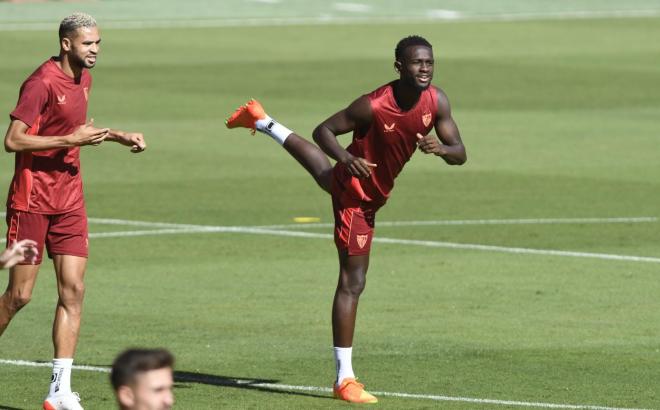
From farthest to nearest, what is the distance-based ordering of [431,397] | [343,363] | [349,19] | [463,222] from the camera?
[349,19] → [463,222] → [343,363] → [431,397]

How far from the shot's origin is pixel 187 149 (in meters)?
27.5

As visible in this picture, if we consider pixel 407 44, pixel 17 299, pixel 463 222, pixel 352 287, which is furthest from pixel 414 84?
pixel 463 222

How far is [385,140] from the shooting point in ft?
40.7

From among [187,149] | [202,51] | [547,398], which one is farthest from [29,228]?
[202,51]

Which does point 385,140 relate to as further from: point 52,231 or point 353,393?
point 52,231

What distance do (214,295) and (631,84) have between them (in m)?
22.5

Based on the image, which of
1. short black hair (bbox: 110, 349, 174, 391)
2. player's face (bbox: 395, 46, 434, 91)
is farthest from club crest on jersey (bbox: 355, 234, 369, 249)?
short black hair (bbox: 110, 349, 174, 391)

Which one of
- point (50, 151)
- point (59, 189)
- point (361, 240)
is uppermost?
point (50, 151)

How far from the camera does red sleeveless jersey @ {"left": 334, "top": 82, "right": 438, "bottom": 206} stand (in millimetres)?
12344

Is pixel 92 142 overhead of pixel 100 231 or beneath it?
overhead

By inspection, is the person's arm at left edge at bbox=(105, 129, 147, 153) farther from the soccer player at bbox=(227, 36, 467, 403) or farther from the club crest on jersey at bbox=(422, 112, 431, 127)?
the club crest on jersey at bbox=(422, 112, 431, 127)

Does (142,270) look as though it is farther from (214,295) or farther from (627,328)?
(627,328)

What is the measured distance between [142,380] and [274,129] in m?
6.97

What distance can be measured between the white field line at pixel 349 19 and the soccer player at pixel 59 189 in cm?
3767
